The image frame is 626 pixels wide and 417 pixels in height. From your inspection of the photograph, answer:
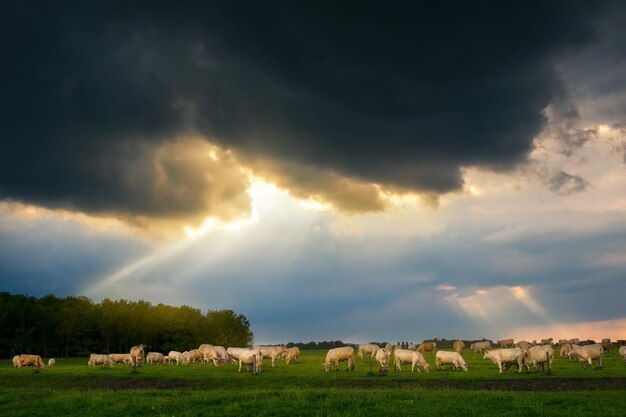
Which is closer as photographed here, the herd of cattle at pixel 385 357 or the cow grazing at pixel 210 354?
the herd of cattle at pixel 385 357

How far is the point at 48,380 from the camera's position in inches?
2040

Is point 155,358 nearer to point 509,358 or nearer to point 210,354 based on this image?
point 210,354

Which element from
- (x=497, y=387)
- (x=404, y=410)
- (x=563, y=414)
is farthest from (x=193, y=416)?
(x=497, y=387)

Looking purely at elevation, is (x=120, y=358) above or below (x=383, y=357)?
below

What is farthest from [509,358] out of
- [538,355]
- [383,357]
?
[383,357]

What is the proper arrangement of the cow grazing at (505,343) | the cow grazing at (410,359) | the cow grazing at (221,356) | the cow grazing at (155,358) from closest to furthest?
1. the cow grazing at (410,359)
2. the cow grazing at (221,356)
3. the cow grazing at (155,358)
4. the cow grazing at (505,343)

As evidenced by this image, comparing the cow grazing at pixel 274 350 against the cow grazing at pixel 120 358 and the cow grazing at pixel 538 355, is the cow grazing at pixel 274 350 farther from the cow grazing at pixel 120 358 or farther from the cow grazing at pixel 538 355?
the cow grazing at pixel 538 355

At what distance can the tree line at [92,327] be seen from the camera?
12244cm

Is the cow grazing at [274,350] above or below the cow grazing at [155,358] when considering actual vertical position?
above

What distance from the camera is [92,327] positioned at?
428 ft

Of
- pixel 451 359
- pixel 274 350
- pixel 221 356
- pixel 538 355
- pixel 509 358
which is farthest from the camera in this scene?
pixel 221 356

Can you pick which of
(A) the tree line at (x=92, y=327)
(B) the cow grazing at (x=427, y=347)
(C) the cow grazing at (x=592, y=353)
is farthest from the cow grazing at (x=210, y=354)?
(A) the tree line at (x=92, y=327)

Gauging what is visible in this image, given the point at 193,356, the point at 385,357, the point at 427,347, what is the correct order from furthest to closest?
the point at 427,347 → the point at 193,356 → the point at 385,357

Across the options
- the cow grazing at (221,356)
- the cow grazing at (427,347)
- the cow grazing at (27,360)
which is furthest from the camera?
the cow grazing at (427,347)
